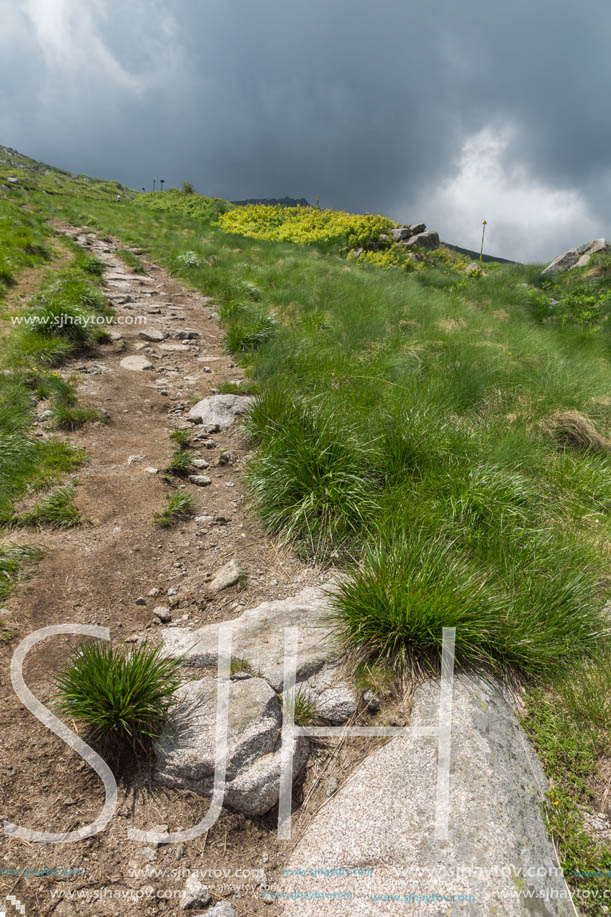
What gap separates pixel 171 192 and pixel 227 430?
36198 millimetres

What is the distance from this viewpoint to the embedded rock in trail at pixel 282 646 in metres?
2.27

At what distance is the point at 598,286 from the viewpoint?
12.9 metres

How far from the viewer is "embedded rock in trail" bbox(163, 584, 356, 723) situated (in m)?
2.27

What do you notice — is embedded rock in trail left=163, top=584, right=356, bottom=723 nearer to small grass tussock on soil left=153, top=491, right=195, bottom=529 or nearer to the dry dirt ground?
the dry dirt ground

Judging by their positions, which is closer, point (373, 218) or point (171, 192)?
point (373, 218)

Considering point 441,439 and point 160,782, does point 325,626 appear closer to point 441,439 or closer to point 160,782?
point 160,782

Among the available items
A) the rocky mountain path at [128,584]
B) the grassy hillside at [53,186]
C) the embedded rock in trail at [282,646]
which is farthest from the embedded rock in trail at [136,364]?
the grassy hillside at [53,186]

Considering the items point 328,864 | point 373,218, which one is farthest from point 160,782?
point 373,218

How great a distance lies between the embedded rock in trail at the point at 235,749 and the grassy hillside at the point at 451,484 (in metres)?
0.58

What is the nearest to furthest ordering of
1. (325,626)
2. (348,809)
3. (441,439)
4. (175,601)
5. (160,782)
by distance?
(348,809) → (160,782) → (325,626) → (175,601) → (441,439)

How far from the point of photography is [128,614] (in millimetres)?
2836

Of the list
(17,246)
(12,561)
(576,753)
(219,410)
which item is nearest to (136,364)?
(219,410)

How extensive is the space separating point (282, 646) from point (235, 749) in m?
0.63

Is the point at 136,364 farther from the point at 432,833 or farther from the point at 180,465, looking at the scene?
the point at 432,833
